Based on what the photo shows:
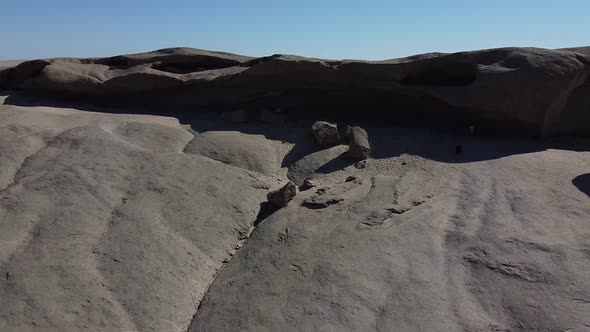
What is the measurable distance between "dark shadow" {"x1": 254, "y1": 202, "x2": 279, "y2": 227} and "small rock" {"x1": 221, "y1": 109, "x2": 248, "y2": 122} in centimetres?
174

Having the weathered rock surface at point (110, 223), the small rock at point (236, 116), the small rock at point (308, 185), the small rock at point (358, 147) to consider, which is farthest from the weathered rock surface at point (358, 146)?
the small rock at point (236, 116)

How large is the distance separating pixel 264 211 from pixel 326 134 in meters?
1.24

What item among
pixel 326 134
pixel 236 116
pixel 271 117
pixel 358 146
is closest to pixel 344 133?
pixel 326 134

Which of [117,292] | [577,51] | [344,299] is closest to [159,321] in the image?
[117,292]

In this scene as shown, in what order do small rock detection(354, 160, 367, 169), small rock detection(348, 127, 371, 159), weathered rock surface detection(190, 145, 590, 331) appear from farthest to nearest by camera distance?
small rock detection(348, 127, 371, 159)
small rock detection(354, 160, 367, 169)
weathered rock surface detection(190, 145, 590, 331)

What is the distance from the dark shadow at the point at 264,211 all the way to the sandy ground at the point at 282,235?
1cm

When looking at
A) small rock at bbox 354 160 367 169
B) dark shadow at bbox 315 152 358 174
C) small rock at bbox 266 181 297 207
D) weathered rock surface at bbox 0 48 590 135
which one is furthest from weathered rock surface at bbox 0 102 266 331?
weathered rock surface at bbox 0 48 590 135

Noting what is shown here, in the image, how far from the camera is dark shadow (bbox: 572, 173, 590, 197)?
377 cm

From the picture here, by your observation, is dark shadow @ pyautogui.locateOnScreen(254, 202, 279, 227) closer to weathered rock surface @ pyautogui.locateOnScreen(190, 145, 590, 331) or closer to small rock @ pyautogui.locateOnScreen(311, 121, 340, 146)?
weathered rock surface @ pyautogui.locateOnScreen(190, 145, 590, 331)

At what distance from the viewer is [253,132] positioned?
5.09m

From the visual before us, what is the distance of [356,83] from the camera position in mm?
5383

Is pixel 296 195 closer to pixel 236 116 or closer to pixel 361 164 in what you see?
pixel 361 164

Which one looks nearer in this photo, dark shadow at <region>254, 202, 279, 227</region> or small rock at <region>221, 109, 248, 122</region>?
dark shadow at <region>254, 202, 279, 227</region>

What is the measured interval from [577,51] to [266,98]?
294 cm
